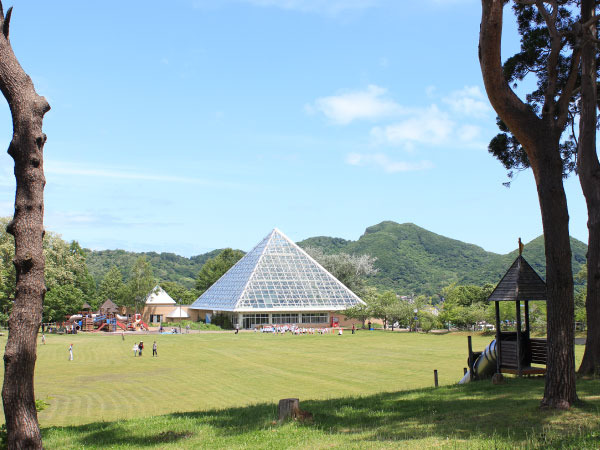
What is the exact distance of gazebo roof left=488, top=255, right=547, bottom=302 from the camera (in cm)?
1296

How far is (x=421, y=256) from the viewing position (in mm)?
124375

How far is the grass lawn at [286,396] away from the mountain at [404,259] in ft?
233

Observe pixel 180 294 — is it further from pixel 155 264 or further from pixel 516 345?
pixel 516 345

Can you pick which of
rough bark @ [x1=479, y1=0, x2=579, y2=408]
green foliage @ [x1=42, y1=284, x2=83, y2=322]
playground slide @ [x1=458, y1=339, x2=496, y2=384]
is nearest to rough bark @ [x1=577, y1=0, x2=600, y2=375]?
playground slide @ [x1=458, y1=339, x2=496, y2=384]

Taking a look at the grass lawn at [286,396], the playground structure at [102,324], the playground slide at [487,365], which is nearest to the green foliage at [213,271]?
the playground structure at [102,324]

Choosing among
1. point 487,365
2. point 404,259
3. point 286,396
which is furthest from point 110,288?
point 487,365

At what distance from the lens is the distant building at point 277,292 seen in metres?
57.3

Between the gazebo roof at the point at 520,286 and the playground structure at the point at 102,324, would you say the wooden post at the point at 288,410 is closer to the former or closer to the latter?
the gazebo roof at the point at 520,286

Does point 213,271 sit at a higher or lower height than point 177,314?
higher

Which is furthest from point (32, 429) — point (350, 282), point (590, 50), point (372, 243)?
point (372, 243)

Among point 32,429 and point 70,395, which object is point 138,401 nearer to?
point 70,395

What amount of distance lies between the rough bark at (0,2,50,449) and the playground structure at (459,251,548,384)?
10083 mm

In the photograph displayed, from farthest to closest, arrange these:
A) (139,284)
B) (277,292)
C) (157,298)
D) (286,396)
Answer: (157,298)
(139,284)
(277,292)
(286,396)

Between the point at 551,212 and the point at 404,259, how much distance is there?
113 meters
